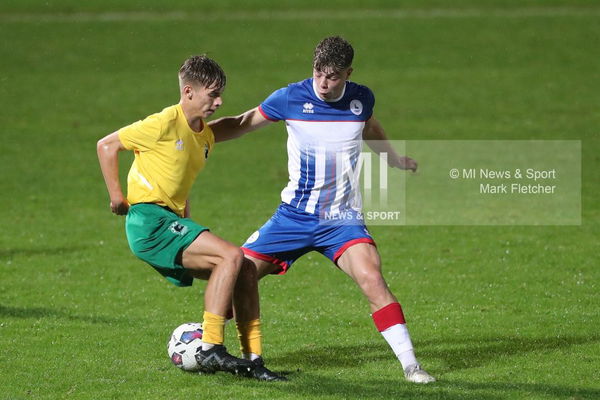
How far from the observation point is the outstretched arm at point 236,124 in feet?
27.2

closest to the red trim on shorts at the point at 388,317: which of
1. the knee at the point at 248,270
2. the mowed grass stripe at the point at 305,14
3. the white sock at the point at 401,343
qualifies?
the white sock at the point at 401,343

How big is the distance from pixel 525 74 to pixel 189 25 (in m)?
13.1

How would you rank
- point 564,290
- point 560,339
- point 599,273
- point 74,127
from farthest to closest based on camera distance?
point 74,127 < point 599,273 < point 564,290 < point 560,339

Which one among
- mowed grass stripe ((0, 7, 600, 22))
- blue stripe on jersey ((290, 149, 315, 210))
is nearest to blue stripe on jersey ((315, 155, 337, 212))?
blue stripe on jersey ((290, 149, 315, 210))

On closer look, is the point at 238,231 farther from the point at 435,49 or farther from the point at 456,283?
the point at 435,49

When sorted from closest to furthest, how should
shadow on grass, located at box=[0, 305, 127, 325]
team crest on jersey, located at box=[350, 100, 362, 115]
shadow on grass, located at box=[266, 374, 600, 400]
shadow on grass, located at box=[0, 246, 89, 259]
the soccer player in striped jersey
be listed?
shadow on grass, located at box=[266, 374, 600, 400]
the soccer player in striped jersey
team crest on jersey, located at box=[350, 100, 362, 115]
shadow on grass, located at box=[0, 305, 127, 325]
shadow on grass, located at box=[0, 246, 89, 259]

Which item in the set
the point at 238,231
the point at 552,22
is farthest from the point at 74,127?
the point at 552,22

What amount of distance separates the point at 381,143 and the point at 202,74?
65.1 inches

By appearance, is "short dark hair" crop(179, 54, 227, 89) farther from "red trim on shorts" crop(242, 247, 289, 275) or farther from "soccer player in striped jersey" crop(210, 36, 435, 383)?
"red trim on shorts" crop(242, 247, 289, 275)

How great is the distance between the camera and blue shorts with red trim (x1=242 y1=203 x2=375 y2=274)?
8055 mm

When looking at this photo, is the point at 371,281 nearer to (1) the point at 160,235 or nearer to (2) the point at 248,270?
(2) the point at 248,270

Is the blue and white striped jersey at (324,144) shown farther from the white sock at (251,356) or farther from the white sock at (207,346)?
the white sock at (207,346)

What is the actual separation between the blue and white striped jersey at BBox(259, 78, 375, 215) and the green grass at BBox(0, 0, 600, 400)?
1.30m

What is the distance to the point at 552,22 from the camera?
3706cm
